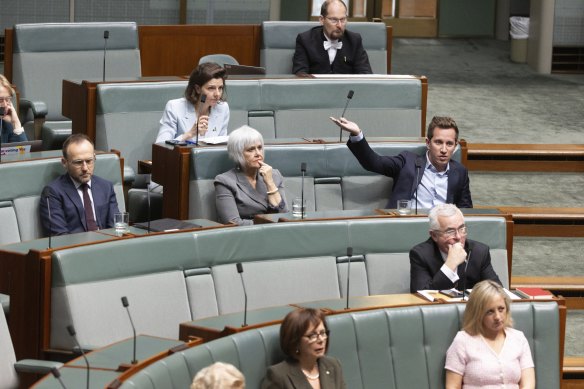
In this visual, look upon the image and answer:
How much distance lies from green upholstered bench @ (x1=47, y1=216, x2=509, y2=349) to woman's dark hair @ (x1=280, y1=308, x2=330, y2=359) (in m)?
0.44

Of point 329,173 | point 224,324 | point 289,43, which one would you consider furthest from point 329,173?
point 289,43

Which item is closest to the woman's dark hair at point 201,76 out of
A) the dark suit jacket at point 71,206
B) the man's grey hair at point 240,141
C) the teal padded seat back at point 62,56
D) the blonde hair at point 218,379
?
the man's grey hair at point 240,141

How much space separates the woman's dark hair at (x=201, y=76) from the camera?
3.89m

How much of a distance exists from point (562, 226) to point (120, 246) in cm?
174

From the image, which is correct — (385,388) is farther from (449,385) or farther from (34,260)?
(34,260)

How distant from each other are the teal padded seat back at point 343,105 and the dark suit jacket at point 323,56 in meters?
0.40

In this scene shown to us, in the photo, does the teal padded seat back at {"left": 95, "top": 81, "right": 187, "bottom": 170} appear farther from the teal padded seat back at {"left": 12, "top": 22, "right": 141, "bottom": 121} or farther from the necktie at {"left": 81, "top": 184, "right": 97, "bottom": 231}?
the necktie at {"left": 81, "top": 184, "right": 97, "bottom": 231}

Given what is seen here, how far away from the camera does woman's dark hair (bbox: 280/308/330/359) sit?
2.54 m

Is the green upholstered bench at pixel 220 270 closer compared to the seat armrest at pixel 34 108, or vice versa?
the green upholstered bench at pixel 220 270

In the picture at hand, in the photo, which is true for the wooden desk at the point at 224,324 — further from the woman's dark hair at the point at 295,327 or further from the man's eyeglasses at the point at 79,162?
the man's eyeglasses at the point at 79,162

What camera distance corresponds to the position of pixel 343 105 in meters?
4.31

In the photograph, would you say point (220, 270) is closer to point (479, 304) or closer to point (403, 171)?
point (479, 304)

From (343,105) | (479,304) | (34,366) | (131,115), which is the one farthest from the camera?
(343,105)

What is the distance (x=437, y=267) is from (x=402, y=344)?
38 cm
